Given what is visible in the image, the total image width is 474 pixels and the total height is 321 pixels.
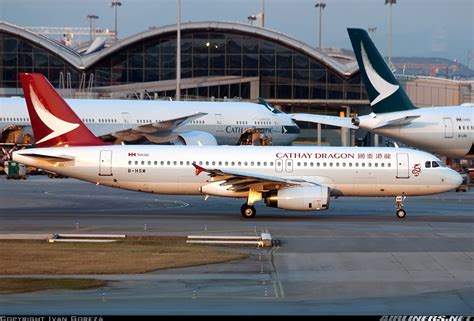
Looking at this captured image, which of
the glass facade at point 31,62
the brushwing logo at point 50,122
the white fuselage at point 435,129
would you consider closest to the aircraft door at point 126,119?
the white fuselage at point 435,129

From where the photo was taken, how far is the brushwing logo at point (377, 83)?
183ft

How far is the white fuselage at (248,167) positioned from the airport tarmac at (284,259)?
4.46 ft

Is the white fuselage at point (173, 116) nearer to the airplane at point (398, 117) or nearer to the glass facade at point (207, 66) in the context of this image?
the airplane at point (398, 117)

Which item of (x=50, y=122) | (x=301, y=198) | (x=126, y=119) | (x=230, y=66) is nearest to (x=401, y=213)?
(x=301, y=198)

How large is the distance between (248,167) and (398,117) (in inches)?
727

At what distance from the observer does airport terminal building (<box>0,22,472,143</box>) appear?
95.4 metres

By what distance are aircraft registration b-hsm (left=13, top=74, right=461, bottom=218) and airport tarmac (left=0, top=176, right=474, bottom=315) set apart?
128 cm

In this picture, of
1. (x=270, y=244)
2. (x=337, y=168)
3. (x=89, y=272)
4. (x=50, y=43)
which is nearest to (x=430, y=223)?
(x=337, y=168)

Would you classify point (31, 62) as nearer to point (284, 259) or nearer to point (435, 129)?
point (435, 129)

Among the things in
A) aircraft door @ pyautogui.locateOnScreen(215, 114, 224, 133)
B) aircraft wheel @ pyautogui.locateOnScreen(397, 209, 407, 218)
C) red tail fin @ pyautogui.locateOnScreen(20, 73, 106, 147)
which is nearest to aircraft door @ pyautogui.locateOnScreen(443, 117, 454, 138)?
aircraft wheel @ pyautogui.locateOnScreen(397, 209, 407, 218)

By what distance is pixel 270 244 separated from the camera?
96.4ft

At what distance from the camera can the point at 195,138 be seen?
2638 inches

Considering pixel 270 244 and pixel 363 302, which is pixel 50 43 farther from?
pixel 363 302

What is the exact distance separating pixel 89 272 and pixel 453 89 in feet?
250
